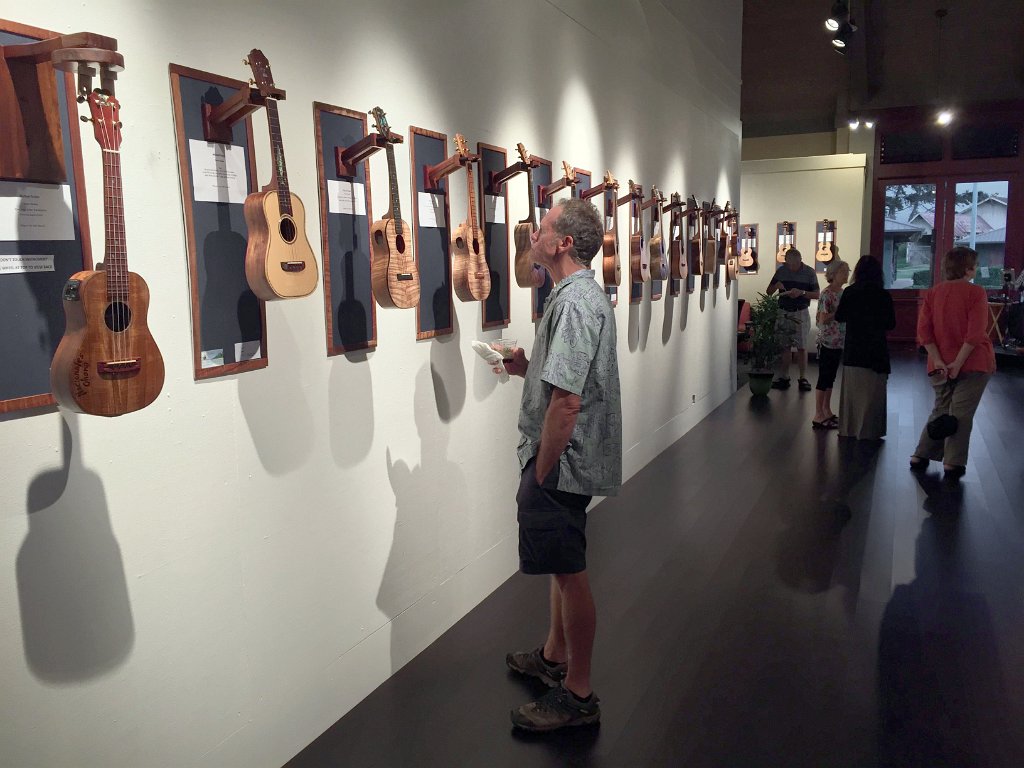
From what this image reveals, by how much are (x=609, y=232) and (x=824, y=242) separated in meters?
8.79

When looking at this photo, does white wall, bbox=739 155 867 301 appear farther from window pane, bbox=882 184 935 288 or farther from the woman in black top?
the woman in black top

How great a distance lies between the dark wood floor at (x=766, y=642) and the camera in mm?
2574

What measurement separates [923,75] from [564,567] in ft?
45.0

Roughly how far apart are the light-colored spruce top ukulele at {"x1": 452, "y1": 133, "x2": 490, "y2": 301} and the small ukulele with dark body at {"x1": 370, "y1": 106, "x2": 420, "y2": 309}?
20.7 inches

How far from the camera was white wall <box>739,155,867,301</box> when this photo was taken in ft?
40.8

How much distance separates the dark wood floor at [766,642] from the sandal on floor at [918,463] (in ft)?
0.82

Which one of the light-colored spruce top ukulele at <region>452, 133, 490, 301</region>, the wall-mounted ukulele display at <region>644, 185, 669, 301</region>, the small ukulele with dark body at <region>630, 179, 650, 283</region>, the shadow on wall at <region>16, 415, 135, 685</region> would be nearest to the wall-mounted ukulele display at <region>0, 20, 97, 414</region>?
the shadow on wall at <region>16, 415, 135, 685</region>

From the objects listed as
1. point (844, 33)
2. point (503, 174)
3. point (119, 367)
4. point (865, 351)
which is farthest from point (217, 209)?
point (844, 33)

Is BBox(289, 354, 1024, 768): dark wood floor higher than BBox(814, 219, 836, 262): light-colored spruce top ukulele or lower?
lower

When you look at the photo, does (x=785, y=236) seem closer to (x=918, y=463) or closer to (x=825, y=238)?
(x=825, y=238)

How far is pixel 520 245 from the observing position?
3850mm

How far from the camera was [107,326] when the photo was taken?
1680mm

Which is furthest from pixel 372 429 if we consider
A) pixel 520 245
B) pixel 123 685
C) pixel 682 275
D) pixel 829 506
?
pixel 682 275

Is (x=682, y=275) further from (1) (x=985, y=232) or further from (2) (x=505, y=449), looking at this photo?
(1) (x=985, y=232)
